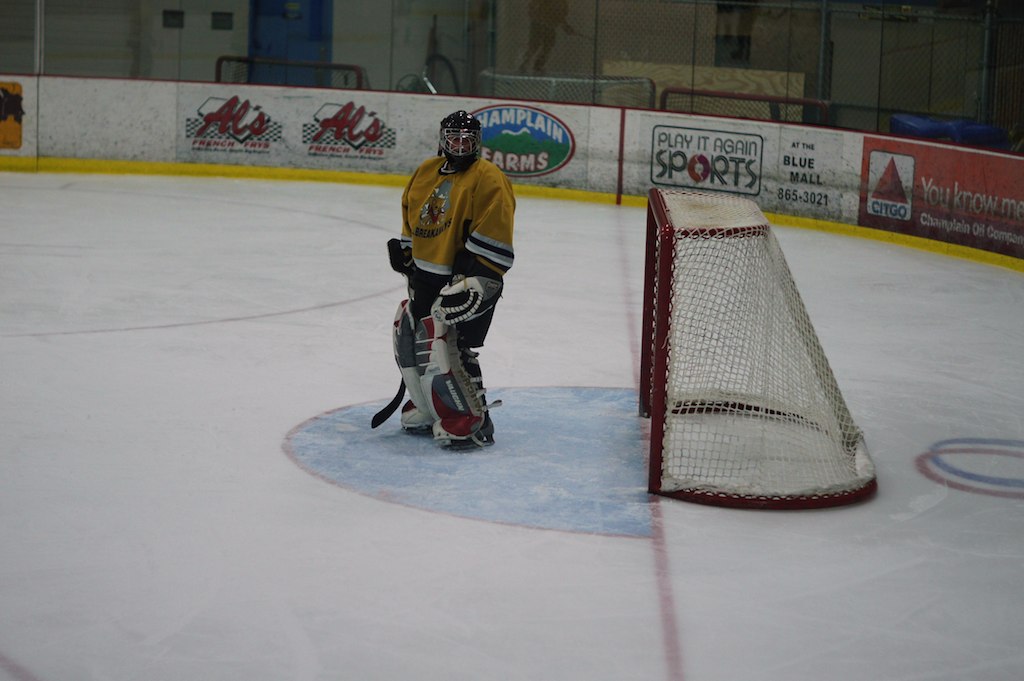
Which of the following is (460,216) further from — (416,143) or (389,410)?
(416,143)

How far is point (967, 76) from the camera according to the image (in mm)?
15898

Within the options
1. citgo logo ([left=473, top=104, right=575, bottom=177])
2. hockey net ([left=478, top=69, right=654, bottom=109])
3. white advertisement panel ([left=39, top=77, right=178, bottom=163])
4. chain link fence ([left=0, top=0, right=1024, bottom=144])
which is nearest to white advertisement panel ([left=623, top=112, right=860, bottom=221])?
citgo logo ([left=473, top=104, right=575, bottom=177])

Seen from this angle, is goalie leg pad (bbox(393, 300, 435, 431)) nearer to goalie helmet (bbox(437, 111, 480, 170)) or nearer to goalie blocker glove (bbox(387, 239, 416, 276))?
goalie blocker glove (bbox(387, 239, 416, 276))

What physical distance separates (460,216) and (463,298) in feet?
1.02

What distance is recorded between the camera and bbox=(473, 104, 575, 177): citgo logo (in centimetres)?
1427

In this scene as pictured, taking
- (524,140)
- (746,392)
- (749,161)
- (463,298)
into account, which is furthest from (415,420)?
(524,140)

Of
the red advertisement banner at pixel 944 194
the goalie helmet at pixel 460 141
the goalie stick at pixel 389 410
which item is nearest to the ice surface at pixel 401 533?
the goalie stick at pixel 389 410

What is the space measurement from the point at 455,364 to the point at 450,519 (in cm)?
90

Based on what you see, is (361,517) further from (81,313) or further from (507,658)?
(81,313)

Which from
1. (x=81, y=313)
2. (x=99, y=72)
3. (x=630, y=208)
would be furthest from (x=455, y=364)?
(x=99, y=72)

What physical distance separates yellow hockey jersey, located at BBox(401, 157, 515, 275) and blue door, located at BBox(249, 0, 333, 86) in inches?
482

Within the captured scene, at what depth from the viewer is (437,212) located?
5395mm

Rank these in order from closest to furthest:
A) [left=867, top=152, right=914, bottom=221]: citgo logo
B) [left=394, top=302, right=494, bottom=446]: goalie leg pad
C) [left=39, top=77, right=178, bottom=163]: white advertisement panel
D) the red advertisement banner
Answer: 1. [left=394, top=302, right=494, bottom=446]: goalie leg pad
2. the red advertisement banner
3. [left=867, top=152, right=914, bottom=221]: citgo logo
4. [left=39, top=77, right=178, bottom=163]: white advertisement panel

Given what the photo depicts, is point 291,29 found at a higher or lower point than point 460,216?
higher
